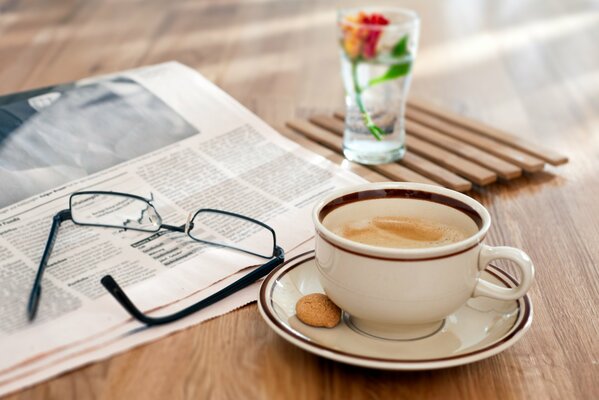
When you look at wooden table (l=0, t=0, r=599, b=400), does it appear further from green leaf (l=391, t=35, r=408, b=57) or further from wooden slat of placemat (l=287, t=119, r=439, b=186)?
green leaf (l=391, t=35, r=408, b=57)

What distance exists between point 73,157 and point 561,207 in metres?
0.48

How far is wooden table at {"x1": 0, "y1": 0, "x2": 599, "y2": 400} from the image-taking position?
509 mm

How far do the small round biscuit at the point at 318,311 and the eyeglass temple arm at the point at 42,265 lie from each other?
0.62 ft

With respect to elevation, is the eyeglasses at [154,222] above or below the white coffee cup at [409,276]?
below

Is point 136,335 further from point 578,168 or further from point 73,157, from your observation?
point 578,168

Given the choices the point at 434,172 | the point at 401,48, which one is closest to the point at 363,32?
the point at 401,48

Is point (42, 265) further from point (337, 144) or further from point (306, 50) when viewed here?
point (306, 50)

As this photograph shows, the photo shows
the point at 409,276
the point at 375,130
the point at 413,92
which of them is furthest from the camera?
the point at 413,92

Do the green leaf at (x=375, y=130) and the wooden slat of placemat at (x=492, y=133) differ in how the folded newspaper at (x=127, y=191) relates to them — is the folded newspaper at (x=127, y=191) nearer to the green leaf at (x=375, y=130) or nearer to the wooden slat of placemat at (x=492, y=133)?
the green leaf at (x=375, y=130)

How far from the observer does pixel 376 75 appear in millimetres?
852

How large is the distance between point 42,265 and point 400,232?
0.92 feet

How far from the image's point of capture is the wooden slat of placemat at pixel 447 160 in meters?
0.83

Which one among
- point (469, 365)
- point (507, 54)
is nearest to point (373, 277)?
point (469, 365)

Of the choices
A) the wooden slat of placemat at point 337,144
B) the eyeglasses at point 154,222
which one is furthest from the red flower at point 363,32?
the eyeglasses at point 154,222
